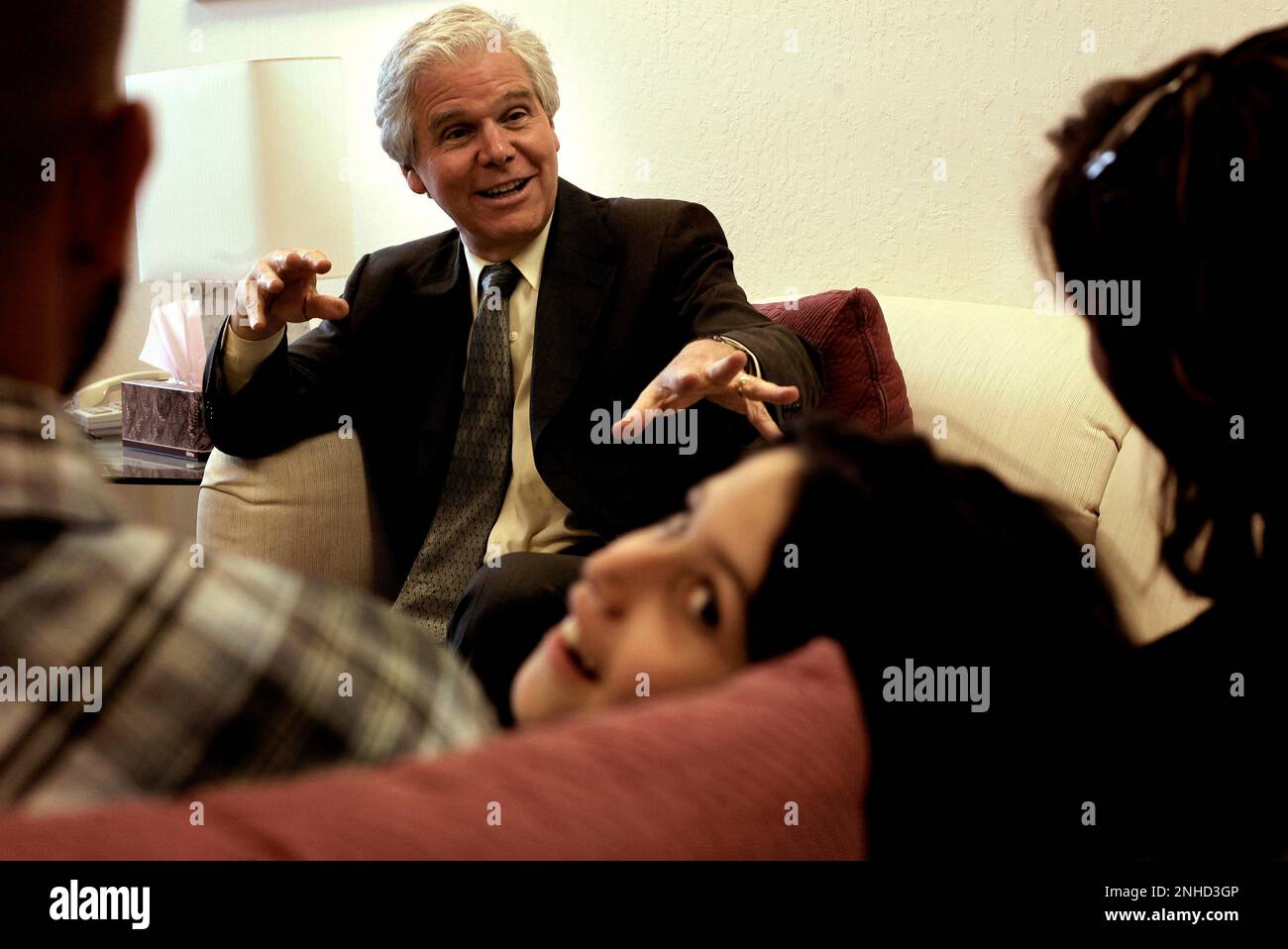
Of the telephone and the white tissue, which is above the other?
the white tissue

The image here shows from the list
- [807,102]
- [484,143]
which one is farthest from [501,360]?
[807,102]

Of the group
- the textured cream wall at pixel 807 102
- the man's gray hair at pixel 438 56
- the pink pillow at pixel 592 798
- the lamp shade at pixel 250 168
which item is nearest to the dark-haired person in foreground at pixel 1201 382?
the pink pillow at pixel 592 798

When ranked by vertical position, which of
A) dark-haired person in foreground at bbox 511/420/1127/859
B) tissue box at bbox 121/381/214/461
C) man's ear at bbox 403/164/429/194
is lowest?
dark-haired person in foreground at bbox 511/420/1127/859

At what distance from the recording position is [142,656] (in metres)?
0.36

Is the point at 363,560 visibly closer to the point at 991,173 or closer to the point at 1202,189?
the point at 1202,189

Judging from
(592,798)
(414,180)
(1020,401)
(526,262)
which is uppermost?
(414,180)

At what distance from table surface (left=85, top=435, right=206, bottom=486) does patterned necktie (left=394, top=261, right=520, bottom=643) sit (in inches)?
5.1

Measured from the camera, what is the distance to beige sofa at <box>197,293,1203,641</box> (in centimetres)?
51

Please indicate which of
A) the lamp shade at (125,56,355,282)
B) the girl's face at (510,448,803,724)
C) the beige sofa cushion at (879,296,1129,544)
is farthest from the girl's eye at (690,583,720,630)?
the lamp shade at (125,56,355,282)

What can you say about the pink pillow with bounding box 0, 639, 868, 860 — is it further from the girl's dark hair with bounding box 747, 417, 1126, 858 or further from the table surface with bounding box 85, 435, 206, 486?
the table surface with bounding box 85, 435, 206, 486

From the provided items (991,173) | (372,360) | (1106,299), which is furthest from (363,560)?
(991,173)

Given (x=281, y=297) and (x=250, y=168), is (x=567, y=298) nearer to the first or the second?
(x=281, y=297)

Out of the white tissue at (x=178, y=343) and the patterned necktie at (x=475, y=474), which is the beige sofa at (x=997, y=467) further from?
the white tissue at (x=178, y=343)

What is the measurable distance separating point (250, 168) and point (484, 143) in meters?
0.37
